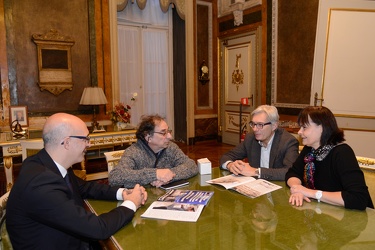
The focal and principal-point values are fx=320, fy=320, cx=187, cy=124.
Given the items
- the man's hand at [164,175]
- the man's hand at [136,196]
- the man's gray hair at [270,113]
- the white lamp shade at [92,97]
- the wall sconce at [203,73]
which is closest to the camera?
the man's hand at [136,196]

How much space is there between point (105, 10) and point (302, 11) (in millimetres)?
3404

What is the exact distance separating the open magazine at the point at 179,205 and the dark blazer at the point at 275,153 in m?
0.55

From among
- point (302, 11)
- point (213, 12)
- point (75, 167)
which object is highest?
point (213, 12)

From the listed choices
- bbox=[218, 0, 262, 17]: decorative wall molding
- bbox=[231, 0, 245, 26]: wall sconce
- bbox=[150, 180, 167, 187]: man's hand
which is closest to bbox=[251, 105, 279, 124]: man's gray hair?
bbox=[150, 180, 167, 187]: man's hand

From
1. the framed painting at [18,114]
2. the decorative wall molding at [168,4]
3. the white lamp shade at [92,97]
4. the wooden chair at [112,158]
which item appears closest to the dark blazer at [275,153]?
the wooden chair at [112,158]

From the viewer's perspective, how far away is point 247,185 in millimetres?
2018

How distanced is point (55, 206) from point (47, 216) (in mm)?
58

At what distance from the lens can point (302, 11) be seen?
544 cm

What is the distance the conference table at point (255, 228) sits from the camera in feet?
4.26

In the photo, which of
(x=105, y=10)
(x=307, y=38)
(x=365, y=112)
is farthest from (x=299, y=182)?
(x=105, y=10)

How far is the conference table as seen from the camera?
1.30 meters

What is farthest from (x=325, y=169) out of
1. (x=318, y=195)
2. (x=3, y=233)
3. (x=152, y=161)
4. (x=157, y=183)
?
(x=3, y=233)

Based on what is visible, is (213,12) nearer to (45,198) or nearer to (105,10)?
(105,10)

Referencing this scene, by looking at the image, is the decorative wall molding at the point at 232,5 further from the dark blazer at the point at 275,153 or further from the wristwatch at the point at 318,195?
the wristwatch at the point at 318,195
